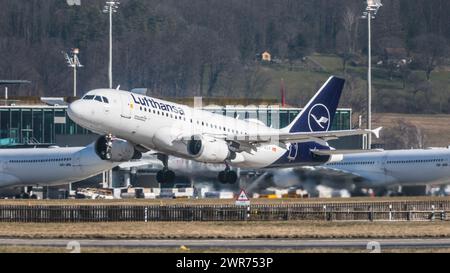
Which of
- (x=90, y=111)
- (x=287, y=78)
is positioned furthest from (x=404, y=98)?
(x=90, y=111)

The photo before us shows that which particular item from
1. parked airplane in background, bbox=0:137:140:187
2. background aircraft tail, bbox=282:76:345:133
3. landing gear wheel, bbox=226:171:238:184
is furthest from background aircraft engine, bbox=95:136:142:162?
parked airplane in background, bbox=0:137:140:187

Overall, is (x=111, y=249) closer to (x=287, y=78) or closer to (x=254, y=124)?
(x=254, y=124)

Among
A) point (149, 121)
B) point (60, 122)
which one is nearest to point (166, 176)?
point (149, 121)

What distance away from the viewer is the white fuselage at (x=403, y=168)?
98.1 m

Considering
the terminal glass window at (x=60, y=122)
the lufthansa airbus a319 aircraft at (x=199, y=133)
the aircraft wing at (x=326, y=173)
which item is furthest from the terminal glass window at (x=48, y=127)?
the lufthansa airbus a319 aircraft at (x=199, y=133)

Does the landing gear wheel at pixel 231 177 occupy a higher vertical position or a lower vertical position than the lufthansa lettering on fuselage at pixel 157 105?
lower

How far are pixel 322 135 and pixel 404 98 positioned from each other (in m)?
107

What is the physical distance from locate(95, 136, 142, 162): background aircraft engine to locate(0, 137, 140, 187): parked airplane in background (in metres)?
29.2

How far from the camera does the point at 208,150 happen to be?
74.4 metres

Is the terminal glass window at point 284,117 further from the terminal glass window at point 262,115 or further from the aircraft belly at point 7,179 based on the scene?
the aircraft belly at point 7,179

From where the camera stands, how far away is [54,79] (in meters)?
183

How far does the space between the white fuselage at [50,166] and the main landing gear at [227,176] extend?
26983 mm

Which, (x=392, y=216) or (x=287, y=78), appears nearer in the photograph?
(x=392, y=216)
